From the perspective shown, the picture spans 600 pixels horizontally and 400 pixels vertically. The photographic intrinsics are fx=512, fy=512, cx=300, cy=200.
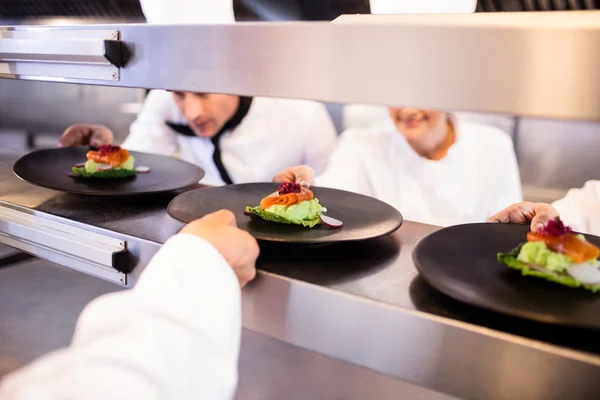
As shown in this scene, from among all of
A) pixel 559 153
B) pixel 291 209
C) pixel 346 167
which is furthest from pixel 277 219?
pixel 346 167

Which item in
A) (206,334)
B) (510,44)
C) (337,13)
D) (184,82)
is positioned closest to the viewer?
(510,44)

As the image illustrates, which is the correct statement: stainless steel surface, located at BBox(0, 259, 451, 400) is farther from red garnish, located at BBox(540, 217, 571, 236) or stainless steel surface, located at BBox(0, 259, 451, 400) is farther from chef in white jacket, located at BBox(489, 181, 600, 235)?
chef in white jacket, located at BBox(489, 181, 600, 235)

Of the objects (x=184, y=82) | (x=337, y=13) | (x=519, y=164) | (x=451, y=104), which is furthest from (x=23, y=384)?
(x=519, y=164)

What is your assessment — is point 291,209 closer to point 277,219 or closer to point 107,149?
point 277,219

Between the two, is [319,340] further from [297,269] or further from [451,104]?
[451,104]

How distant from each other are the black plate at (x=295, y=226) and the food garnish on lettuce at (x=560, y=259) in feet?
0.78

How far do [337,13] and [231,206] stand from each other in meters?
0.69

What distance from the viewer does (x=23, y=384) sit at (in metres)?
0.63

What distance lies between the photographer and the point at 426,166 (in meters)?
2.24

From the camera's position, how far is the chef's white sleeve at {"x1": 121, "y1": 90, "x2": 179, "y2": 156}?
2539 mm

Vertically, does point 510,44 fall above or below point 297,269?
above

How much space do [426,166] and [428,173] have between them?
0.03m

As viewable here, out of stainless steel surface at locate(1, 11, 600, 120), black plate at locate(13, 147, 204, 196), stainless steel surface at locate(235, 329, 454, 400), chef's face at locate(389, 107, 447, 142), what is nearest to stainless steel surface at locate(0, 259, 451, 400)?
stainless steel surface at locate(235, 329, 454, 400)

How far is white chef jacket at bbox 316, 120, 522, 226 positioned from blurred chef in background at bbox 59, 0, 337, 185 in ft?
0.47
